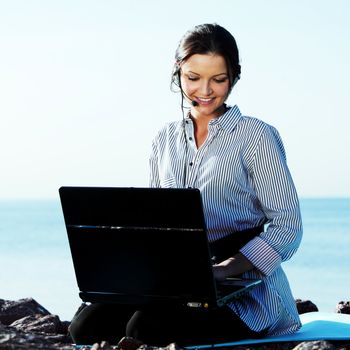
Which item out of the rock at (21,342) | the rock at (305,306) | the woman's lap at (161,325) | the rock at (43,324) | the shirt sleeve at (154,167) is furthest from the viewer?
the rock at (305,306)

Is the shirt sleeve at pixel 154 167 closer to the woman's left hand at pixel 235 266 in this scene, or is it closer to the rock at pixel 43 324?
the woman's left hand at pixel 235 266

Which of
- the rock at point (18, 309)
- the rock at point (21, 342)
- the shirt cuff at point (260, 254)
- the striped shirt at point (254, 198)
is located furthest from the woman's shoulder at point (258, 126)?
the rock at point (18, 309)

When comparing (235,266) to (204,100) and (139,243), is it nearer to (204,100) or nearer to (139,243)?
(139,243)

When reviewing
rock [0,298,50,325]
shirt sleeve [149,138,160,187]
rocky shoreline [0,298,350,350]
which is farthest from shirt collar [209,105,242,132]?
rock [0,298,50,325]

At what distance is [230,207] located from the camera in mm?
4121

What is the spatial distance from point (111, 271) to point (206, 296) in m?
0.38

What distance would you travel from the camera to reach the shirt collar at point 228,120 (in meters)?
4.17

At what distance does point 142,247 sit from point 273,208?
1.95 feet

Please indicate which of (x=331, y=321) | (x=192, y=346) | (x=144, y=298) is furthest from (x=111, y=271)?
(x=331, y=321)

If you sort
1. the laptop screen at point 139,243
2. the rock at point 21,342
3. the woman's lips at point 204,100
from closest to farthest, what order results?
the rock at point 21,342
the laptop screen at point 139,243
the woman's lips at point 204,100

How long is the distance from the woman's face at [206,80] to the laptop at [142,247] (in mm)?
637

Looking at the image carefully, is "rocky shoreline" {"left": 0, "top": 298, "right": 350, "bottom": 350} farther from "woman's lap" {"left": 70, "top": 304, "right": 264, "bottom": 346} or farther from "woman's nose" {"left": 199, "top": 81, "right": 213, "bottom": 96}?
"woman's nose" {"left": 199, "top": 81, "right": 213, "bottom": 96}

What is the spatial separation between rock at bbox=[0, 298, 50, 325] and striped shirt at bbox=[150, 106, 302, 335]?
4.59 feet

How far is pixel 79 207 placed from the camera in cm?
383
